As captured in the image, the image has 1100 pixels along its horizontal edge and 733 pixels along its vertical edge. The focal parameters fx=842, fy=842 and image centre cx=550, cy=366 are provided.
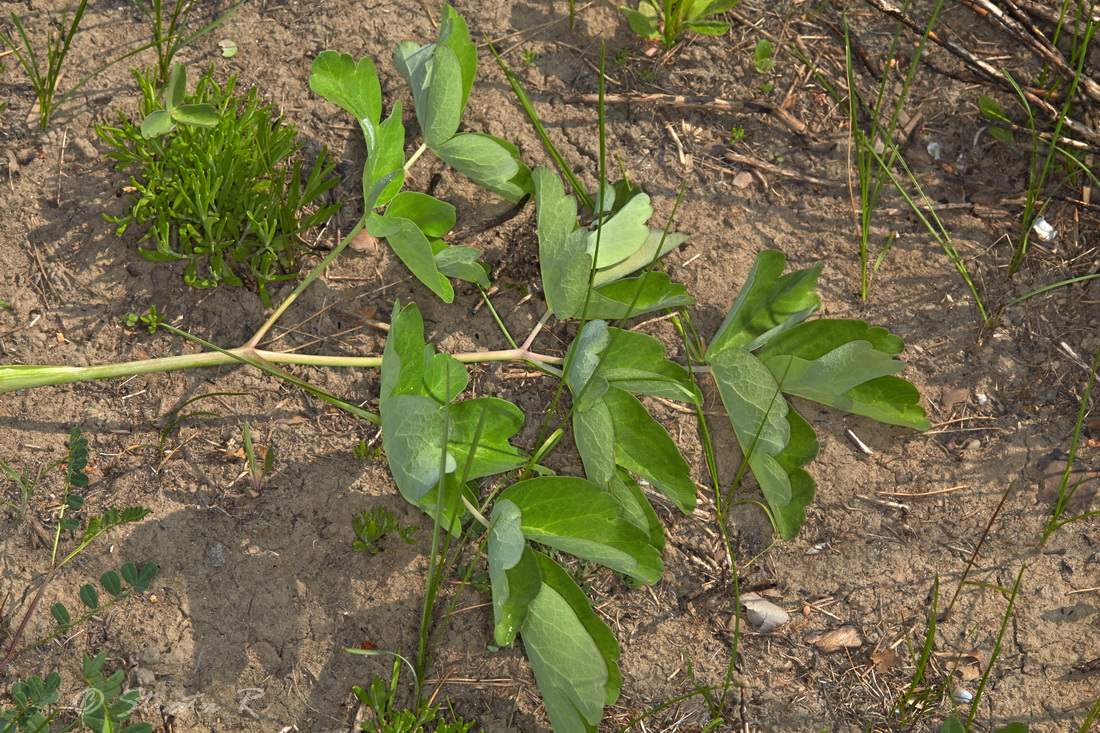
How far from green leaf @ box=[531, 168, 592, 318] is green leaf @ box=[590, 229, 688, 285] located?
0.13 metres

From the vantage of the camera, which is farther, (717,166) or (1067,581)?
(717,166)

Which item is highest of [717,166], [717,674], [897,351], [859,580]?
[717,166]

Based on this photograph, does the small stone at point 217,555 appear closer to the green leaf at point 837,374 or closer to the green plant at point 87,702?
the green plant at point 87,702

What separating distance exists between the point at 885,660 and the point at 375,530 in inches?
52.2

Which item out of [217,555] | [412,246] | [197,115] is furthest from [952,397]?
[197,115]

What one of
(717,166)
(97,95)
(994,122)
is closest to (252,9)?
(97,95)

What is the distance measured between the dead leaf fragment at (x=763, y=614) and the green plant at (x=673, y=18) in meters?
1.61

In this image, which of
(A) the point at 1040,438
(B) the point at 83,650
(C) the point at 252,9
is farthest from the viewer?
(C) the point at 252,9

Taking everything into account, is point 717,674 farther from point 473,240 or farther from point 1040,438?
point 473,240

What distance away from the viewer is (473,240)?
2.36 m

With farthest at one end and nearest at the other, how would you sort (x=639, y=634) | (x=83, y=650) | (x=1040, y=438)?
(x=1040, y=438)
(x=639, y=634)
(x=83, y=650)

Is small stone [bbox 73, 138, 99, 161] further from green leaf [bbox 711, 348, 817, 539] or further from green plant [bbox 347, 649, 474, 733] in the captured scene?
green leaf [bbox 711, 348, 817, 539]

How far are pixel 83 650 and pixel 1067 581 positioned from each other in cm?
246

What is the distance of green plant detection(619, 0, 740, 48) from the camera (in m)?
2.44
